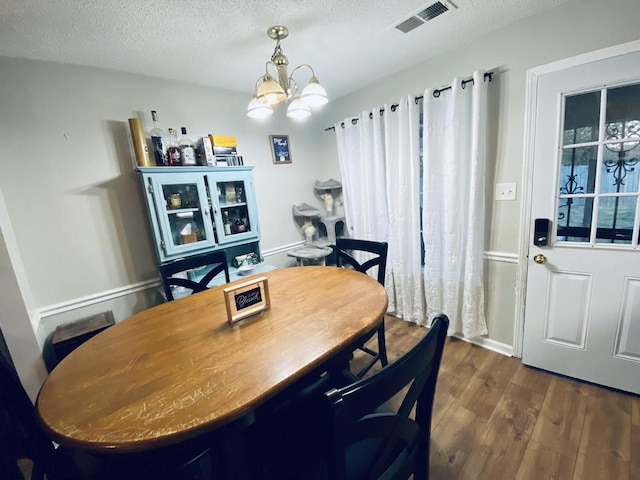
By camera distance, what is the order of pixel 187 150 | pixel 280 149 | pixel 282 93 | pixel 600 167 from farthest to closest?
pixel 280 149
pixel 187 150
pixel 600 167
pixel 282 93

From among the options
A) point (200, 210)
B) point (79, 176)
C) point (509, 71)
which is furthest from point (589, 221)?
point (79, 176)

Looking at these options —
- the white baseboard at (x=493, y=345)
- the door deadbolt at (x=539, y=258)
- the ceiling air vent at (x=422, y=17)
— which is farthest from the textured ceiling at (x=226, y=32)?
the white baseboard at (x=493, y=345)

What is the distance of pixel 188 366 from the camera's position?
3.01 feet

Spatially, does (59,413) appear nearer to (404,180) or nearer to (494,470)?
(494,470)

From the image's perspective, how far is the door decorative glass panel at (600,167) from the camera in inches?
58.5

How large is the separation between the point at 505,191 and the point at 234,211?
2.20m

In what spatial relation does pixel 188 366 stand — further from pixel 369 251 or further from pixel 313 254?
pixel 313 254

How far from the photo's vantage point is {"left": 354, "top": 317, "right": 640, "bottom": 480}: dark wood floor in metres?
1.27

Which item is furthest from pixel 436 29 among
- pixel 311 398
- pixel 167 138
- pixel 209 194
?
pixel 311 398

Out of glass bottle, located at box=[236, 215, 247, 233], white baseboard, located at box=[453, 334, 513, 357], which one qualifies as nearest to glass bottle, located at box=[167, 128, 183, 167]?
glass bottle, located at box=[236, 215, 247, 233]

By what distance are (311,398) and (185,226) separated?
5.59 ft

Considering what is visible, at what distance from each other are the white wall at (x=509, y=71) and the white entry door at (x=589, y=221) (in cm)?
13

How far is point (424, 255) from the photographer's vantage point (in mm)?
2510

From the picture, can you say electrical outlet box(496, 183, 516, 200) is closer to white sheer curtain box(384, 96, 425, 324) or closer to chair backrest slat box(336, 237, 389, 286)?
white sheer curtain box(384, 96, 425, 324)
